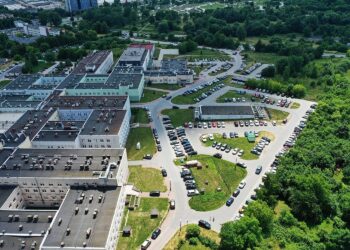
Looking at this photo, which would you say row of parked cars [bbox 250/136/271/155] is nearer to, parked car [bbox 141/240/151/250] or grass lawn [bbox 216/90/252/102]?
grass lawn [bbox 216/90/252/102]

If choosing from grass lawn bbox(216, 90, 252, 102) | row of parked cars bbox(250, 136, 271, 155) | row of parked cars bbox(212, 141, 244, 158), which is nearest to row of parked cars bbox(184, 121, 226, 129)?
row of parked cars bbox(212, 141, 244, 158)

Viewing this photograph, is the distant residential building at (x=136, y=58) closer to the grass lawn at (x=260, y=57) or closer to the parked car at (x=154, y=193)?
the grass lawn at (x=260, y=57)

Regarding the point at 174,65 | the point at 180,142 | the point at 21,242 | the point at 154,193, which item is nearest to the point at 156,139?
the point at 180,142

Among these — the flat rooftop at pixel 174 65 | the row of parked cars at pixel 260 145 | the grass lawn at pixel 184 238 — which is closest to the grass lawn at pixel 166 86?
the flat rooftop at pixel 174 65

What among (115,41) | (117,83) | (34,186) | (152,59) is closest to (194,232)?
(34,186)

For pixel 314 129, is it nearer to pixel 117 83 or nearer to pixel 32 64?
pixel 117 83

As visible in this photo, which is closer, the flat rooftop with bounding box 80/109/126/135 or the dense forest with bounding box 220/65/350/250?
the dense forest with bounding box 220/65/350/250

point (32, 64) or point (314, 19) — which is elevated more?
point (314, 19)
